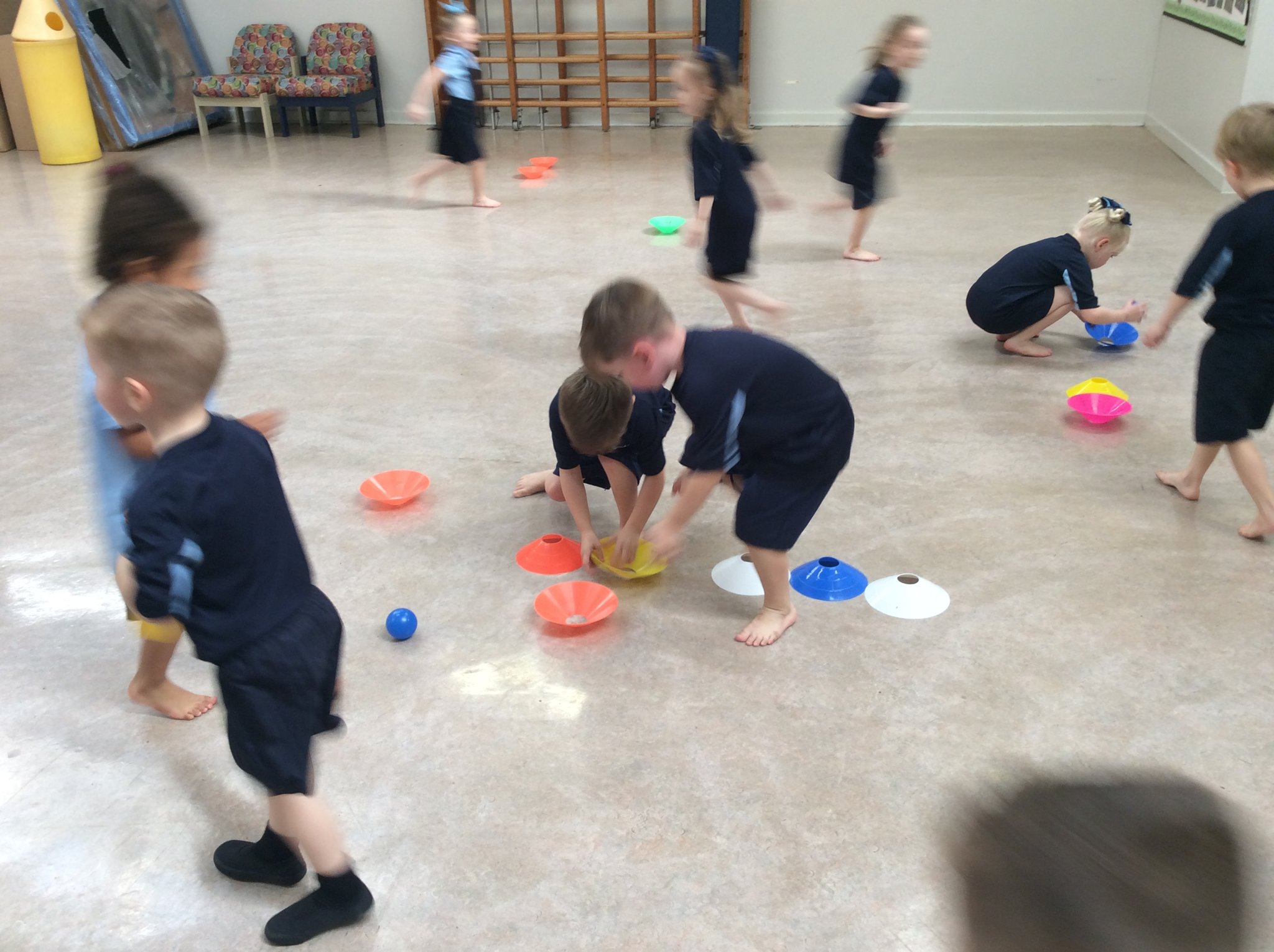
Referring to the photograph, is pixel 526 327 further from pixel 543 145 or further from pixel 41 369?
pixel 543 145

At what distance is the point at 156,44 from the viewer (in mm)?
9266

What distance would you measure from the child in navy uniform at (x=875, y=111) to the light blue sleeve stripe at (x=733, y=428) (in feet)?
10.9

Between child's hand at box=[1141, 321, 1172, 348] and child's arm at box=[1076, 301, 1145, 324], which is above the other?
child's hand at box=[1141, 321, 1172, 348]

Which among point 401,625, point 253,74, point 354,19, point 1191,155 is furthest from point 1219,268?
point 253,74

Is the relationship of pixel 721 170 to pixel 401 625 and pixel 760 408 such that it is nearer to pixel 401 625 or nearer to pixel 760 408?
pixel 760 408

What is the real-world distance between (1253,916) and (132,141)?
9959mm

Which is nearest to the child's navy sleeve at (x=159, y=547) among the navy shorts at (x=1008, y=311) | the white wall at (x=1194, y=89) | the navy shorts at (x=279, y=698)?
the navy shorts at (x=279, y=698)

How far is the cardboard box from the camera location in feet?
27.8

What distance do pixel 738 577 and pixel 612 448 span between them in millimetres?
618

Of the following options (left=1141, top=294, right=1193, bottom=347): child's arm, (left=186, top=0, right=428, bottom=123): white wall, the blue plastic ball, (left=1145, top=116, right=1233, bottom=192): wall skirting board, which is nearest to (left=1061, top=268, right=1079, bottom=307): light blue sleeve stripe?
(left=1141, top=294, right=1193, bottom=347): child's arm

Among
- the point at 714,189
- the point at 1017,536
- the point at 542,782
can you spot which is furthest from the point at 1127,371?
the point at 542,782

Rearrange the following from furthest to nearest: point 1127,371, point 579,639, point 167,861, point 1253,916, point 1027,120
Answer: point 1027,120, point 1127,371, point 579,639, point 167,861, point 1253,916

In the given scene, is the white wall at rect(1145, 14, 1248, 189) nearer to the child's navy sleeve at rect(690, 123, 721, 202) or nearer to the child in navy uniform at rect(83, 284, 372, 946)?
the child's navy sleeve at rect(690, 123, 721, 202)

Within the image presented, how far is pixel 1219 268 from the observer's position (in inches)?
115
